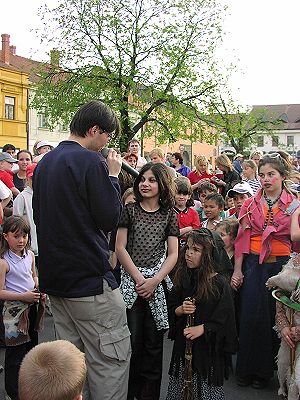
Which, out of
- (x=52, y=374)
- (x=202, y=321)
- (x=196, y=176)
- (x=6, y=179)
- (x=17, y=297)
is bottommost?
(x=202, y=321)

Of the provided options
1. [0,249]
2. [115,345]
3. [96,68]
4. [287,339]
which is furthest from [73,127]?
[96,68]

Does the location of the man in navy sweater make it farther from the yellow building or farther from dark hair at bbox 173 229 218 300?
the yellow building

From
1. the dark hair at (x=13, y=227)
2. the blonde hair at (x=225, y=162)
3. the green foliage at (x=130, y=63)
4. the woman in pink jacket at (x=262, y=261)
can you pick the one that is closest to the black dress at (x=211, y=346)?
the woman in pink jacket at (x=262, y=261)

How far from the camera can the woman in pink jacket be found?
13.9ft

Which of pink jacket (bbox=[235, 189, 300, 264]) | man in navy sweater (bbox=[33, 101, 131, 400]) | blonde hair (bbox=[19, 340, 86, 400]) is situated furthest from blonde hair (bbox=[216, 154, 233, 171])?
blonde hair (bbox=[19, 340, 86, 400])

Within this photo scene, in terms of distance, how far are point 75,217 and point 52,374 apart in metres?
0.99

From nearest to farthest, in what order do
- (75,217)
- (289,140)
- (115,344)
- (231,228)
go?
(75,217), (115,344), (231,228), (289,140)

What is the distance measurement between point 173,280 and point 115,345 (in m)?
1.18

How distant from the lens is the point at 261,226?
4.29 meters

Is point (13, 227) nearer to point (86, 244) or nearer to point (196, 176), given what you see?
point (86, 244)

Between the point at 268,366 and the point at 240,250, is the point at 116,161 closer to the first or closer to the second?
the point at 240,250

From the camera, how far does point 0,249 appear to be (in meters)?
4.24

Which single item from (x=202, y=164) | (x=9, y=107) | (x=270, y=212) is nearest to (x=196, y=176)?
(x=202, y=164)

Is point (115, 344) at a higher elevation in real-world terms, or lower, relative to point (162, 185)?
lower
